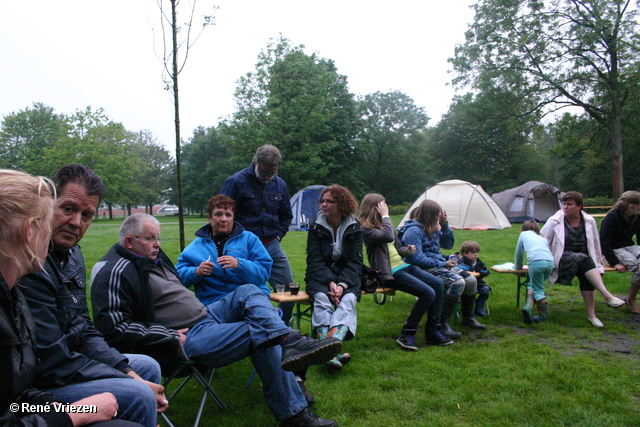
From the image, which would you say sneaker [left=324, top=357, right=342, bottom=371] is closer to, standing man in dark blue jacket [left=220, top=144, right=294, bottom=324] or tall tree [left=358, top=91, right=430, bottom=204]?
standing man in dark blue jacket [left=220, top=144, right=294, bottom=324]

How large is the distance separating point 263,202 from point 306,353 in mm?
1958

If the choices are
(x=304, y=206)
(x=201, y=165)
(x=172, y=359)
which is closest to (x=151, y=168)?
(x=201, y=165)

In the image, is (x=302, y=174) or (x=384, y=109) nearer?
(x=302, y=174)

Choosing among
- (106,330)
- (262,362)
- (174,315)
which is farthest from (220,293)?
(106,330)

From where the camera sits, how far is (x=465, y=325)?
4902mm

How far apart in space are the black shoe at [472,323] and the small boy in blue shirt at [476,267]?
0.45m

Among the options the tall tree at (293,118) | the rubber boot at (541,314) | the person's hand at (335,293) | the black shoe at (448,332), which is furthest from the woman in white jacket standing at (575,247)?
the tall tree at (293,118)

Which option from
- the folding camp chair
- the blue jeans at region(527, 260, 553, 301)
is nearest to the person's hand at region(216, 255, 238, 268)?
the folding camp chair

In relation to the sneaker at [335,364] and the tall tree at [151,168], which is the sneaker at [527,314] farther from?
the tall tree at [151,168]

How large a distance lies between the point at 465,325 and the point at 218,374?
278cm

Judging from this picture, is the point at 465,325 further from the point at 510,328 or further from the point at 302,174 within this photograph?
the point at 302,174

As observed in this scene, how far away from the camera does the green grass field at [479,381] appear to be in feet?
9.44

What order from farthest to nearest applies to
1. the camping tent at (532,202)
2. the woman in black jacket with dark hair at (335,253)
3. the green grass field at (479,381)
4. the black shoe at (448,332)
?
the camping tent at (532,202) → the black shoe at (448,332) → the woman in black jacket with dark hair at (335,253) → the green grass field at (479,381)

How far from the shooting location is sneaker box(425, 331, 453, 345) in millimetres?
4289
